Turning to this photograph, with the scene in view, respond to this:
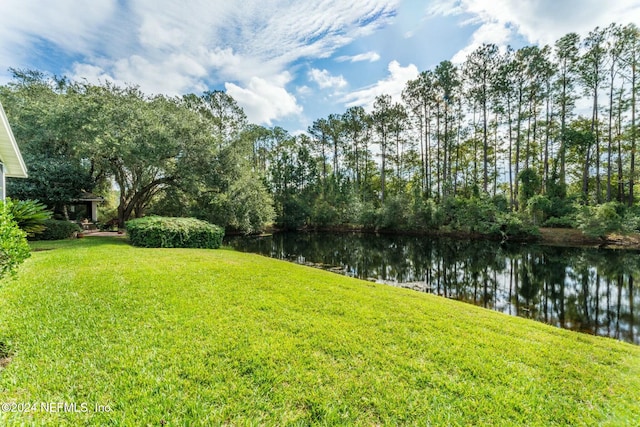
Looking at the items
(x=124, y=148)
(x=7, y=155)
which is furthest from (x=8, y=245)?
(x=124, y=148)

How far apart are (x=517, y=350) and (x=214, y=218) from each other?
1833 centimetres

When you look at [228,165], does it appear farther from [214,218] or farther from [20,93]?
[20,93]

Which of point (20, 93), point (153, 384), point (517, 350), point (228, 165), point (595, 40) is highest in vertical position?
point (595, 40)

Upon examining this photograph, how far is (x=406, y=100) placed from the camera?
106 feet

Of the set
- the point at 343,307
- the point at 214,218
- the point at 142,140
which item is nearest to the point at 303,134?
the point at 214,218

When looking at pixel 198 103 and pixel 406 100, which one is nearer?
pixel 198 103

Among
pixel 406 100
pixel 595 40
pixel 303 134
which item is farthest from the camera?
pixel 303 134

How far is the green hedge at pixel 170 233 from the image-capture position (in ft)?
39.3

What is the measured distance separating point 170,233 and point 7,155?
18.5ft

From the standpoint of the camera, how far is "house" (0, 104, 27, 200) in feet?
23.6

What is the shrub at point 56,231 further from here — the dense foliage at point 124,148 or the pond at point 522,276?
the pond at point 522,276

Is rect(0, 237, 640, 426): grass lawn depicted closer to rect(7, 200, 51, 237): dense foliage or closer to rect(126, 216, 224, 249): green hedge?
rect(7, 200, 51, 237): dense foliage

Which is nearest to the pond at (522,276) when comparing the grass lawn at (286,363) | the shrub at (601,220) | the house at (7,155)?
the shrub at (601,220)

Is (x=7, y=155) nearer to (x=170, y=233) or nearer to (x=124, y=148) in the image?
(x=170, y=233)
